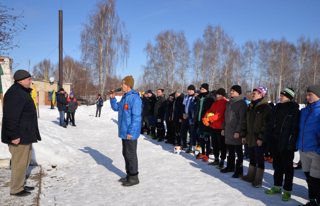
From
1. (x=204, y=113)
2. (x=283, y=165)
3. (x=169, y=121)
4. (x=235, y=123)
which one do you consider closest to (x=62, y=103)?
(x=169, y=121)

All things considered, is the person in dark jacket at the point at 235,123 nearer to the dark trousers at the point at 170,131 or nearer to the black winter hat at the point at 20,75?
the dark trousers at the point at 170,131

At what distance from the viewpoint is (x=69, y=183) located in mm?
4625

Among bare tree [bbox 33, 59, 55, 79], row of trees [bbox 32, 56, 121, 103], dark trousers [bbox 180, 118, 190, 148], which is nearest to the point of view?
dark trousers [bbox 180, 118, 190, 148]

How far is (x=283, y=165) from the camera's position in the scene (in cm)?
395

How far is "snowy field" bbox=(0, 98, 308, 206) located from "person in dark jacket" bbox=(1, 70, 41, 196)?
353 mm

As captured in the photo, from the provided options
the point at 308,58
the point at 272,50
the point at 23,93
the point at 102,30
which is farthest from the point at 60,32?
the point at 308,58

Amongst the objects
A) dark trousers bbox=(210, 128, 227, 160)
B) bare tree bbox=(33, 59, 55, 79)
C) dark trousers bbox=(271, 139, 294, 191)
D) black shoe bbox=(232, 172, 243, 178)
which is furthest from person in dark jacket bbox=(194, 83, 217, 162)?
bare tree bbox=(33, 59, 55, 79)

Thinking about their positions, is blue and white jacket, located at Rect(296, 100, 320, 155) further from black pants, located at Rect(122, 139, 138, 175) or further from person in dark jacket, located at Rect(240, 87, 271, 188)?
black pants, located at Rect(122, 139, 138, 175)

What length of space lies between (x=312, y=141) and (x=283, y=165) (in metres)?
0.73

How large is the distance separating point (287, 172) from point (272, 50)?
35235mm

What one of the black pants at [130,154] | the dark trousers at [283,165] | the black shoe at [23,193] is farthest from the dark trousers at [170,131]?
the black shoe at [23,193]

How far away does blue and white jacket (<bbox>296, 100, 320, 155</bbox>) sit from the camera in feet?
11.2

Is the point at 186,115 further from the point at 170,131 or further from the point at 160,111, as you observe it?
the point at 160,111

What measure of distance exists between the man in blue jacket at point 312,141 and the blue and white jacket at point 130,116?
2.84 metres
